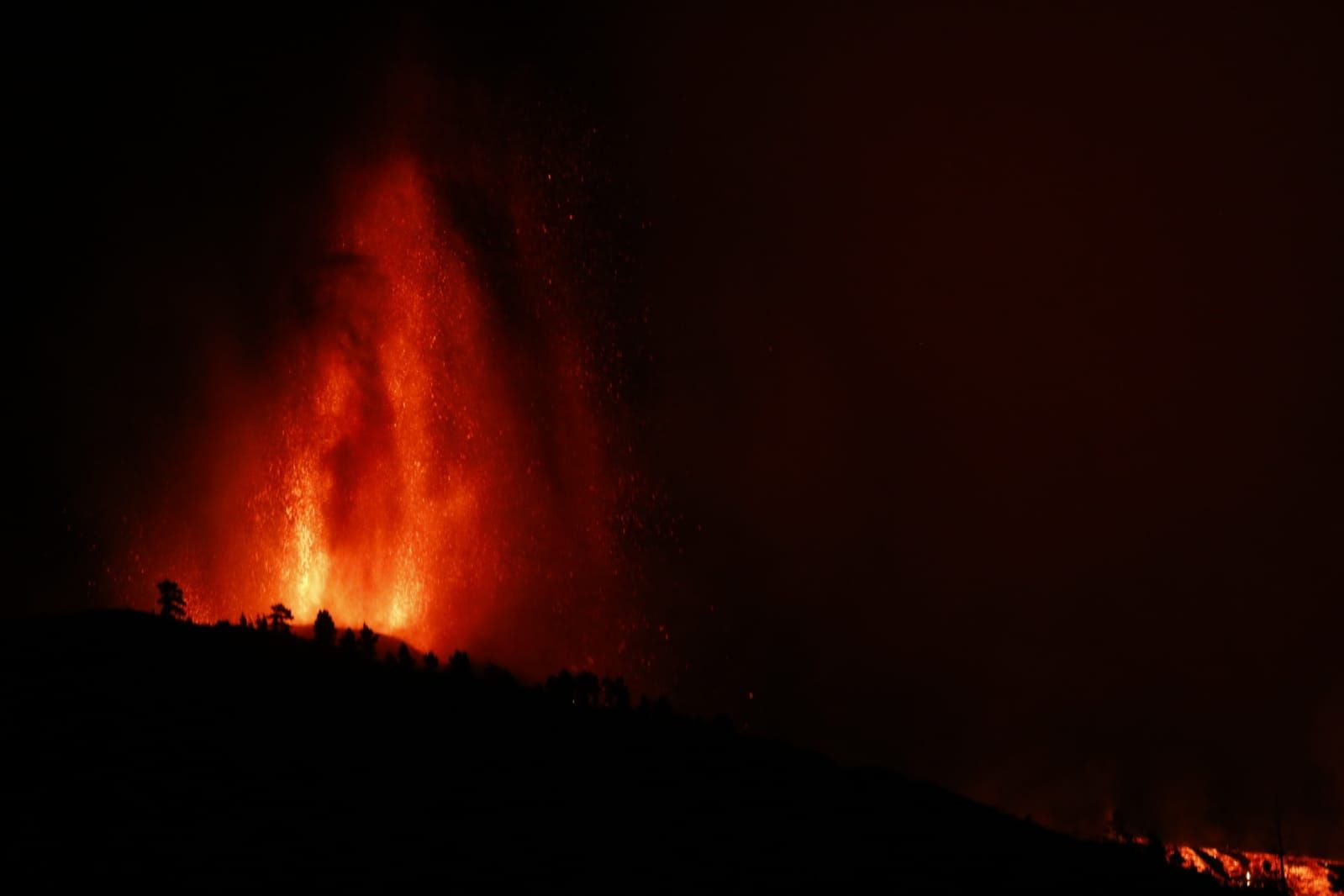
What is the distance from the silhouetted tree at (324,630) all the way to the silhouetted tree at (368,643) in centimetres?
174

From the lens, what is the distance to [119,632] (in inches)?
2495

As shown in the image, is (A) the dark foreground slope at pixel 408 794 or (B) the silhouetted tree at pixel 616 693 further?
(B) the silhouetted tree at pixel 616 693

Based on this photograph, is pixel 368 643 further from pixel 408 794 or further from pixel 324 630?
pixel 408 794

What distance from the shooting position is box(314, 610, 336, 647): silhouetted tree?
7825 centimetres

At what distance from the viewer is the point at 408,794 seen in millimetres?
47688

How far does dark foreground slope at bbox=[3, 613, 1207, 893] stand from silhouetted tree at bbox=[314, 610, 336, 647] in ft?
24.1

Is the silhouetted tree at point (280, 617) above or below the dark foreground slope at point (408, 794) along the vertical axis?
above

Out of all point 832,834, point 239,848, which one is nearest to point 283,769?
point 239,848

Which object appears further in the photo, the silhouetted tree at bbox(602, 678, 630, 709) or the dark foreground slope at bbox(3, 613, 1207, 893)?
the silhouetted tree at bbox(602, 678, 630, 709)

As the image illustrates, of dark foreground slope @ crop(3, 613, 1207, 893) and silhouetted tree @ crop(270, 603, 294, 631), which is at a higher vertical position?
silhouetted tree @ crop(270, 603, 294, 631)

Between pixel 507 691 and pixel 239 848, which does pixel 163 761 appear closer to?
pixel 239 848

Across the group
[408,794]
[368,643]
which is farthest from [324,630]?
[408,794]

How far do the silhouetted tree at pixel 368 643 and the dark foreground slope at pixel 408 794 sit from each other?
7.17 m

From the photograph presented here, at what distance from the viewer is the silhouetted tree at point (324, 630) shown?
257 ft
